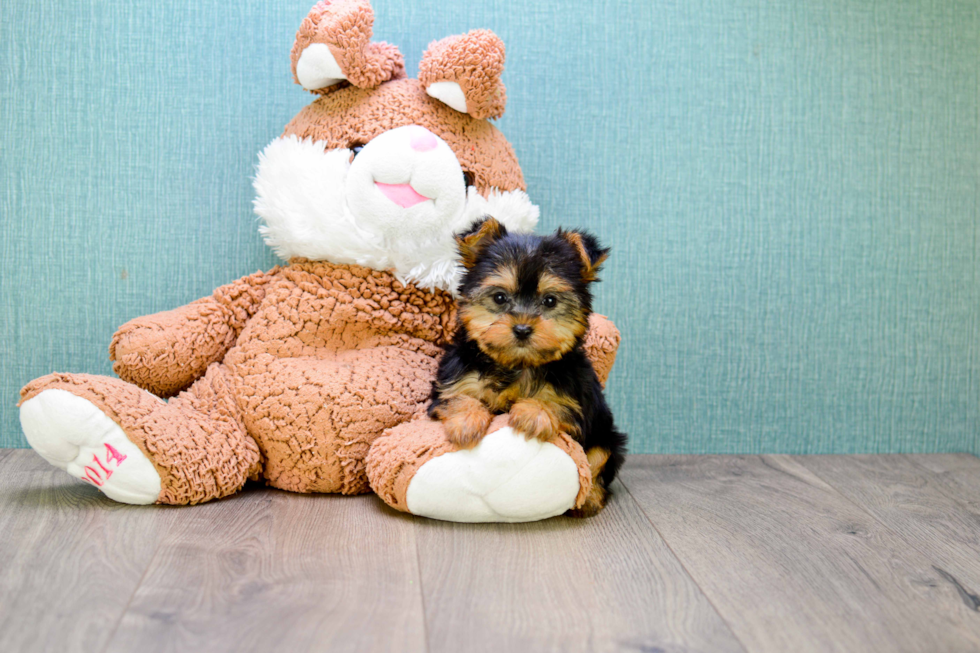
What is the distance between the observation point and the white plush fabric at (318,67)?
1.92 metres

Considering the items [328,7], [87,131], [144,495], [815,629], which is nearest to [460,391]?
[144,495]

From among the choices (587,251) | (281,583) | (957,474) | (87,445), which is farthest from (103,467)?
(957,474)

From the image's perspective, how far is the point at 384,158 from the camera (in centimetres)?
188

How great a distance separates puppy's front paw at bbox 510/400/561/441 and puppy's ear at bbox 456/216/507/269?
0.35 m

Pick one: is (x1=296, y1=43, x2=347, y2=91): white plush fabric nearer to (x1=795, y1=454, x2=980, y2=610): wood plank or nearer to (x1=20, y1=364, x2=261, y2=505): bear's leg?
(x1=20, y1=364, x2=261, y2=505): bear's leg

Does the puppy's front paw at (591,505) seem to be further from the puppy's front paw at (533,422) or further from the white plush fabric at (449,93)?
the white plush fabric at (449,93)

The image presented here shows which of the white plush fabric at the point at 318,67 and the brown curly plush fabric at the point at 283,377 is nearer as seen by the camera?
the brown curly plush fabric at the point at 283,377

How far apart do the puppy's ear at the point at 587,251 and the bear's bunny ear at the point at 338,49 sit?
669 millimetres

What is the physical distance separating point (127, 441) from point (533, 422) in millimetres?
909

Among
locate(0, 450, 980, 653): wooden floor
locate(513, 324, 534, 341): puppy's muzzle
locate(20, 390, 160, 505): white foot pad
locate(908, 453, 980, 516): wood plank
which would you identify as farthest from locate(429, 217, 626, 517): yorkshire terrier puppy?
locate(908, 453, 980, 516): wood plank

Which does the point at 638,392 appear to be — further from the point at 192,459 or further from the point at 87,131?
the point at 87,131

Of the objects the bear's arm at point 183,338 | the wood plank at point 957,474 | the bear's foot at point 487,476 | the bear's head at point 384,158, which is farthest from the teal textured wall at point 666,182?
the bear's foot at point 487,476

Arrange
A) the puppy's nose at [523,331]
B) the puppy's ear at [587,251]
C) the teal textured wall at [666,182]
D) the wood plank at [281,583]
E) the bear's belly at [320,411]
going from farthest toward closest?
the teal textured wall at [666,182] < the bear's belly at [320,411] < the puppy's ear at [587,251] < the puppy's nose at [523,331] < the wood plank at [281,583]

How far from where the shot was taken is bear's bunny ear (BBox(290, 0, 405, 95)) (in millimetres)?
1889
